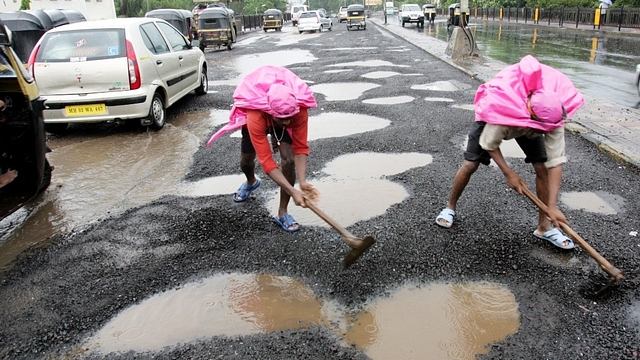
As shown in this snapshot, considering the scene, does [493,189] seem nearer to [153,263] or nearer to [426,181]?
[426,181]

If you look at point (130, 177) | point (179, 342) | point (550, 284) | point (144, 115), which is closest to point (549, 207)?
point (550, 284)

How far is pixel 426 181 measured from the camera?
14.9 feet

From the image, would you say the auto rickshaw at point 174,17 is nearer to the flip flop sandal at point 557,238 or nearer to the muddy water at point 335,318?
the muddy water at point 335,318

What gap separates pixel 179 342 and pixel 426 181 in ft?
9.16

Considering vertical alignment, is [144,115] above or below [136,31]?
below

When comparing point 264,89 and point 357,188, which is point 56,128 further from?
point 264,89

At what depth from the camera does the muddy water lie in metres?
2.48

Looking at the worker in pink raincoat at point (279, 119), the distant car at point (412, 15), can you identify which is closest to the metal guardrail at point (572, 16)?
the distant car at point (412, 15)

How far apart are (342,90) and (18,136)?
6202 millimetres

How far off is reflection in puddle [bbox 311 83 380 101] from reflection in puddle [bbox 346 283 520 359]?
5931mm

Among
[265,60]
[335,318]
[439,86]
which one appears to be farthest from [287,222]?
[265,60]

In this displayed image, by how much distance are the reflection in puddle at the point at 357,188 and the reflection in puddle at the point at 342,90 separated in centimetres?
337

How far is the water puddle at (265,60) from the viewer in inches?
555

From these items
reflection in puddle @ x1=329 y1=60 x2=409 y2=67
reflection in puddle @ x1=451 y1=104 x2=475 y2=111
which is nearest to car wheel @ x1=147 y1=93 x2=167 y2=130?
reflection in puddle @ x1=451 y1=104 x2=475 y2=111
